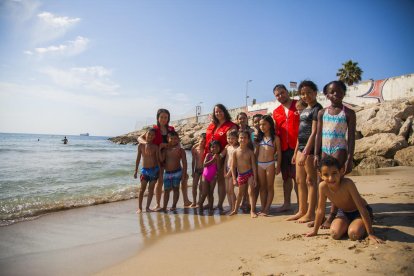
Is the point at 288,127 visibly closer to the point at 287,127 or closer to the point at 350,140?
the point at 287,127

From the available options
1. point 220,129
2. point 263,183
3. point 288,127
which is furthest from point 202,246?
point 220,129

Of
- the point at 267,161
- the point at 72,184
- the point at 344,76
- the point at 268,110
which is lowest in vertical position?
the point at 72,184

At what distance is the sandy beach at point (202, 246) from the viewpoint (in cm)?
254

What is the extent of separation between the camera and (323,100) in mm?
26297

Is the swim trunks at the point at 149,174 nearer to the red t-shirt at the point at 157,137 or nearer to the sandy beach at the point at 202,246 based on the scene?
the red t-shirt at the point at 157,137

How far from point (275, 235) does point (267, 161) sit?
1608 millimetres

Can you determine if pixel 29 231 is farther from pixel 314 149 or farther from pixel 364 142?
pixel 364 142

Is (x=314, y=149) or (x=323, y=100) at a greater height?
(x=323, y=100)

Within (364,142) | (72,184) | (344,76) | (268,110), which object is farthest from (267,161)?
(344,76)

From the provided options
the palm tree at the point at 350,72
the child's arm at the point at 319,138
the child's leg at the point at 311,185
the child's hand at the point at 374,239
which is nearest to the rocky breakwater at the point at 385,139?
the child's leg at the point at 311,185

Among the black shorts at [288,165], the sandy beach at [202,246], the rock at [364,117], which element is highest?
the rock at [364,117]

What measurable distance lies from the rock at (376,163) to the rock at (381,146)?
69 centimetres

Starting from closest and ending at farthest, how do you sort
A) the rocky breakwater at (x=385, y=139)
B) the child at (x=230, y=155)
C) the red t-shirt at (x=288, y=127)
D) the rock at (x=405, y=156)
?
the red t-shirt at (x=288, y=127) < the child at (x=230, y=155) < the rock at (x=405, y=156) < the rocky breakwater at (x=385, y=139)

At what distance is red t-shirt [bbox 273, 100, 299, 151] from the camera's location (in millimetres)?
4777
